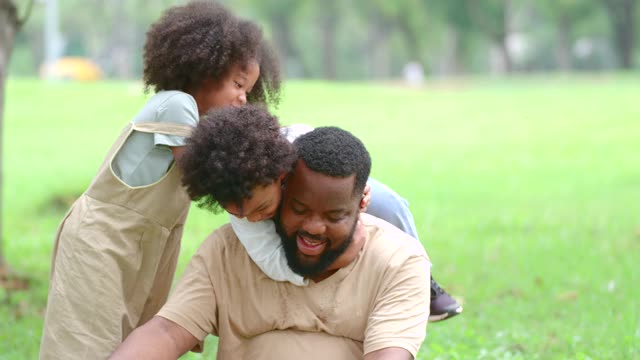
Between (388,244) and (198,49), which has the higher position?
(198,49)

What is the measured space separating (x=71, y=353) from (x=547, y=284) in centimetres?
473

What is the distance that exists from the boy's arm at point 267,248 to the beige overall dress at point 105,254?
0.38 metres

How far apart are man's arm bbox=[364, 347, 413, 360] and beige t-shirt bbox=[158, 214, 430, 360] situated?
9 centimetres

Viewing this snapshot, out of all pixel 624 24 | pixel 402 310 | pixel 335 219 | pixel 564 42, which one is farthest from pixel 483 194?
pixel 564 42

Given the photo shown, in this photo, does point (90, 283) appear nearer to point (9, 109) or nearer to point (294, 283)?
point (294, 283)

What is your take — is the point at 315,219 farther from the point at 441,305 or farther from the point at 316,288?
the point at 441,305

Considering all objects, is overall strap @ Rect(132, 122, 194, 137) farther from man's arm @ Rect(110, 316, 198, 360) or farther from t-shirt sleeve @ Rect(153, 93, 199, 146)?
man's arm @ Rect(110, 316, 198, 360)

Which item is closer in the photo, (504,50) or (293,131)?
(293,131)

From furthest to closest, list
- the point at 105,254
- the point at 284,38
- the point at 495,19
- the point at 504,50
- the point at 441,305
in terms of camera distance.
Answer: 1. the point at 284,38
2. the point at 495,19
3. the point at 504,50
4. the point at 441,305
5. the point at 105,254

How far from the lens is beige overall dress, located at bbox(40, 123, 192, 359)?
12.5 feet

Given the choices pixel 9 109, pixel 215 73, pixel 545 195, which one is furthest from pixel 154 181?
pixel 9 109

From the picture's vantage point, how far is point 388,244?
3.68 m

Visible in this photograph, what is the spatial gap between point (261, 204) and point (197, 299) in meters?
0.45

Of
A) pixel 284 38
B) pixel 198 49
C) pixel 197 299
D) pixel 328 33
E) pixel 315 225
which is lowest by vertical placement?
pixel 284 38
